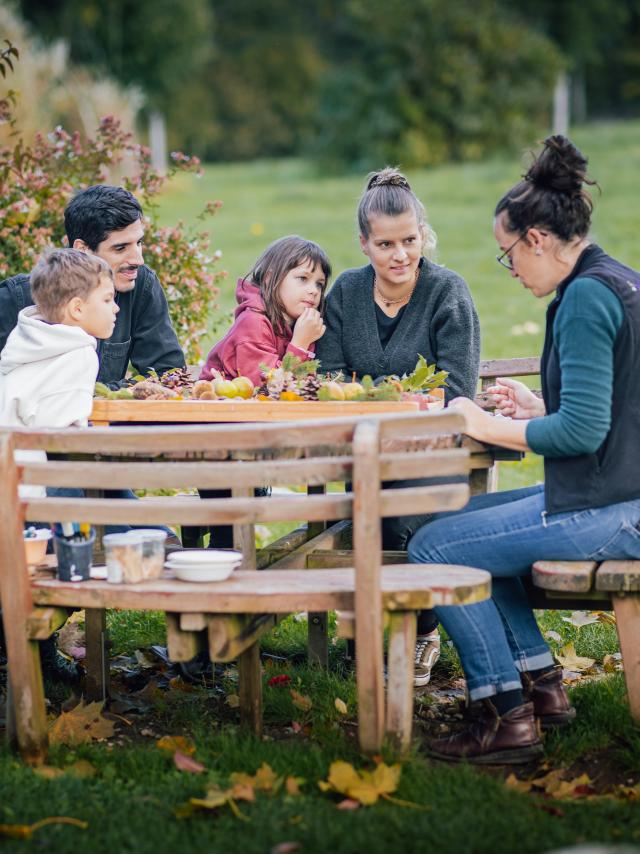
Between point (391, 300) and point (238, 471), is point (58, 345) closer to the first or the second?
point (238, 471)

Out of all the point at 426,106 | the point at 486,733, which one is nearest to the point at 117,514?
the point at 486,733

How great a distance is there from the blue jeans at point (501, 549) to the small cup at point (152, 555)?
0.83 metres

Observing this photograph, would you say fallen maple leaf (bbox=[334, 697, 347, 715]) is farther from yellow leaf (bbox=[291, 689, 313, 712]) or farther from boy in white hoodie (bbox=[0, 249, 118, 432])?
boy in white hoodie (bbox=[0, 249, 118, 432])

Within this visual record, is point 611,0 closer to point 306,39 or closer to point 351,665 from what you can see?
point 306,39

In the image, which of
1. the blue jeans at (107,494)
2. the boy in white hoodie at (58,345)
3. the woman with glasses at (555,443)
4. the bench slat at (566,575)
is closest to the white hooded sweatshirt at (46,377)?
the boy in white hoodie at (58,345)

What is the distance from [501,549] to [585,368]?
610mm

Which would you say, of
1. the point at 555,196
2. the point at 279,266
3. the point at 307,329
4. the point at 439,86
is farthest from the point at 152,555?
the point at 439,86

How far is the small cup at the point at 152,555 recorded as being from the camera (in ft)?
11.2

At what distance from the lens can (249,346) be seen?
16.1ft

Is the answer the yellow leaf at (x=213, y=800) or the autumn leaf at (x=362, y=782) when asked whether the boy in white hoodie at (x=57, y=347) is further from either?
the autumn leaf at (x=362, y=782)

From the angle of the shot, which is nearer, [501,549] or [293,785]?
[293,785]

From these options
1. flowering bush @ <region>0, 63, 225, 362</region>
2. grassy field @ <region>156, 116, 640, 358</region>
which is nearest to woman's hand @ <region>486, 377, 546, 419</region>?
flowering bush @ <region>0, 63, 225, 362</region>

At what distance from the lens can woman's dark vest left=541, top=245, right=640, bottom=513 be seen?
11.7 feet

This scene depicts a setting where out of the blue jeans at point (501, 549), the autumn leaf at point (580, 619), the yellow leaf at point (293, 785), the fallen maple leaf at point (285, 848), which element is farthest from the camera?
the autumn leaf at point (580, 619)
